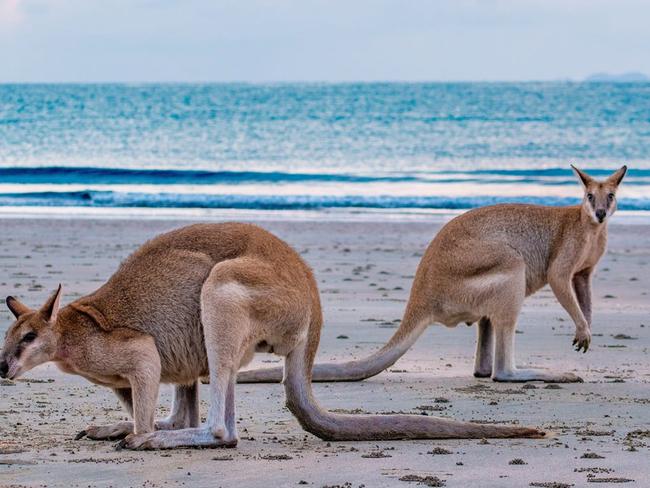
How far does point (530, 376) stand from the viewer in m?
6.50

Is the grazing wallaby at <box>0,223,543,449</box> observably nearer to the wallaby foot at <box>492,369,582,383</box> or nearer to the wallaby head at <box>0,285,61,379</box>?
the wallaby head at <box>0,285,61,379</box>

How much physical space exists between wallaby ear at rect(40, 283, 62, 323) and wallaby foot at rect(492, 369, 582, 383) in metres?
2.79

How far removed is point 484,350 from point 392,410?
130 cm

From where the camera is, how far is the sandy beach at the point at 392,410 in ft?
13.5

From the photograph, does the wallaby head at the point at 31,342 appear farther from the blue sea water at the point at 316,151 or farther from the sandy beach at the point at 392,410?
the blue sea water at the point at 316,151

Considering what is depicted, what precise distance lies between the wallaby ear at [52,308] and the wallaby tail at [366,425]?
37.0 inches

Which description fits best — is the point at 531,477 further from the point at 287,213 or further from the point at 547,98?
the point at 547,98

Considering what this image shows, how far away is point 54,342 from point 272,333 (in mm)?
833

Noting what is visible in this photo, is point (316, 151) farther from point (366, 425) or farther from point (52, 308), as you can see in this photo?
point (52, 308)

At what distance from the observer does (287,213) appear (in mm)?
19484

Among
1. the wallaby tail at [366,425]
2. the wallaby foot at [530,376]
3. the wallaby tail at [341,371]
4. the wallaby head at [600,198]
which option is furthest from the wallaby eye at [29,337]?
the wallaby head at [600,198]

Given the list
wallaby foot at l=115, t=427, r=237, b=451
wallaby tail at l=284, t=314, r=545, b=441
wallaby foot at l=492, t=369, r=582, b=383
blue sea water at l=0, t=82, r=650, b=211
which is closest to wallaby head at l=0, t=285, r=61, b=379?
wallaby foot at l=115, t=427, r=237, b=451

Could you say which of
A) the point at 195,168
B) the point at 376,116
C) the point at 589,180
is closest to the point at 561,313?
the point at 589,180

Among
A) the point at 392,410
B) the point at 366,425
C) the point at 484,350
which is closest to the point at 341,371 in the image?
the point at 392,410
